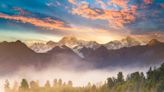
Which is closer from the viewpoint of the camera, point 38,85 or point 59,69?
point 59,69

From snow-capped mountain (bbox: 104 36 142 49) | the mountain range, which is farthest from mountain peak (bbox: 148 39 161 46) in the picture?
snow-capped mountain (bbox: 104 36 142 49)

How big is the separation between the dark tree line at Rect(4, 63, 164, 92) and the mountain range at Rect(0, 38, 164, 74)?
1.20ft

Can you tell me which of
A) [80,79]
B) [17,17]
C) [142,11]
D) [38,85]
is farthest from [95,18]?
[38,85]

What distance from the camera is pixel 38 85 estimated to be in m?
13.5

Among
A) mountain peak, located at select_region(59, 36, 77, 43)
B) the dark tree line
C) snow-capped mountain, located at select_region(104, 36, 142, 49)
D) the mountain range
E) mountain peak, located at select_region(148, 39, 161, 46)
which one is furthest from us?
the dark tree line

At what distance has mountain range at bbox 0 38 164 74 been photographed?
1097cm

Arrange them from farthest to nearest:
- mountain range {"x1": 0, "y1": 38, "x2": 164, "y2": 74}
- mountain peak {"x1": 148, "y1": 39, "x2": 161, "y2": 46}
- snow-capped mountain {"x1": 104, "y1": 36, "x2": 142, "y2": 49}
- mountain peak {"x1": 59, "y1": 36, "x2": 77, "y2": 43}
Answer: mountain range {"x1": 0, "y1": 38, "x2": 164, "y2": 74}
mountain peak {"x1": 148, "y1": 39, "x2": 161, "y2": 46}
snow-capped mountain {"x1": 104, "y1": 36, "x2": 142, "y2": 49}
mountain peak {"x1": 59, "y1": 36, "x2": 77, "y2": 43}

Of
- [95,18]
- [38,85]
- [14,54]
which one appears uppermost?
[95,18]

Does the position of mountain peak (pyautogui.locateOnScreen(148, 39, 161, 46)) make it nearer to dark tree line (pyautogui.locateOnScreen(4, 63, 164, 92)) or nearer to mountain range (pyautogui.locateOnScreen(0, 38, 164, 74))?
mountain range (pyautogui.locateOnScreen(0, 38, 164, 74))

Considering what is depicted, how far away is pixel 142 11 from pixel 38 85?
199 inches

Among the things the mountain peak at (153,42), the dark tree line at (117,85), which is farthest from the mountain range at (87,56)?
the dark tree line at (117,85)

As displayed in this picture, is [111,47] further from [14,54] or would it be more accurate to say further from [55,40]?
[14,54]

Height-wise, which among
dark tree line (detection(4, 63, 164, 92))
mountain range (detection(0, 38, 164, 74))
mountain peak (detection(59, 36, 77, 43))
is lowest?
dark tree line (detection(4, 63, 164, 92))

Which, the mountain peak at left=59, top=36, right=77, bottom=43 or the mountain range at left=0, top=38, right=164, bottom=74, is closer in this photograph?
the mountain peak at left=59, top=36, right=77, bottom=43
